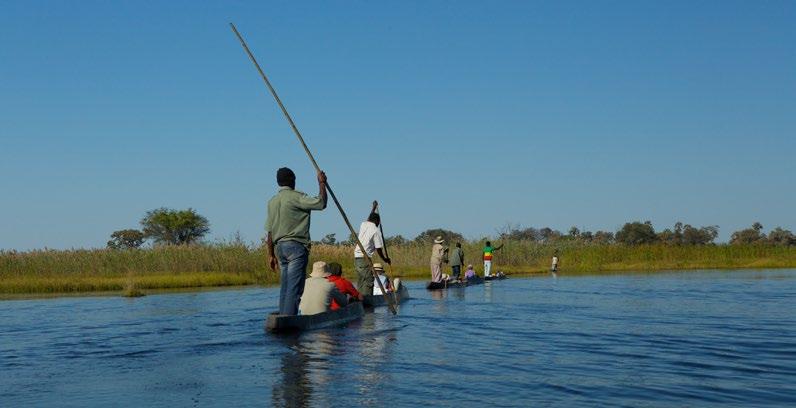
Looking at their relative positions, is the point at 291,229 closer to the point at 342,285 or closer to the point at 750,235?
the point at 342,285

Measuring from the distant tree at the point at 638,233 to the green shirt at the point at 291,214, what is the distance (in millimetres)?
101770

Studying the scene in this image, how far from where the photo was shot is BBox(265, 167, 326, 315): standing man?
40.9ft

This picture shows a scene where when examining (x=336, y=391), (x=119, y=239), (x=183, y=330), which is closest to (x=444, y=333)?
(x=183, y=330)

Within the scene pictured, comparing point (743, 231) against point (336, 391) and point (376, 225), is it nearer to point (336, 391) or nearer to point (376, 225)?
point (376, 225)

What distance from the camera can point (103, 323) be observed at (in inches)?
612

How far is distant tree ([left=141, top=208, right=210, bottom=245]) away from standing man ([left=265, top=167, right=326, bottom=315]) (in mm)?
74540

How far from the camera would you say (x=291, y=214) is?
12484 mm

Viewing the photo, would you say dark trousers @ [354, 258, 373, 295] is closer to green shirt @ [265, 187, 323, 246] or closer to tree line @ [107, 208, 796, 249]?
green shirt @ [265, 187, 323, 246]

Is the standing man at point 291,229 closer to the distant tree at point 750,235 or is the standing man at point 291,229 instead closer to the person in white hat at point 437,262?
the person in white hat at point 437,262

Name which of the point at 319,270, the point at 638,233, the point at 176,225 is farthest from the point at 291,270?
the point at 638,233

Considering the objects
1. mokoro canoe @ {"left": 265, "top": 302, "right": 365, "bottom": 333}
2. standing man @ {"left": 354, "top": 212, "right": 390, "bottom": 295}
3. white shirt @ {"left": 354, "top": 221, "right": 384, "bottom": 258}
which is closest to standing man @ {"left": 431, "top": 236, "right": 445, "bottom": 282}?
standing man @ {"left": 354, "top": 212, "right": 390, "bottom": 295}

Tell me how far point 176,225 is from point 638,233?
5898 cm

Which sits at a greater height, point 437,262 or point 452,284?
point 437,262

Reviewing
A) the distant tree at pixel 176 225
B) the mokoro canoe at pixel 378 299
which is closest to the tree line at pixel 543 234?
the distant tree at pixel 176 225
